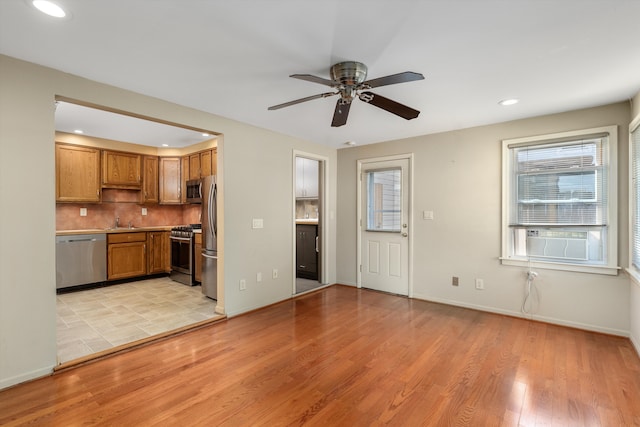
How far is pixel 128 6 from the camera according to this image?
1604 millimetres

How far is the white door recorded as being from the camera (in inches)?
175

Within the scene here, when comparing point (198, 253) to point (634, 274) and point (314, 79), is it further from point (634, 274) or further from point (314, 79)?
point (634, 274)

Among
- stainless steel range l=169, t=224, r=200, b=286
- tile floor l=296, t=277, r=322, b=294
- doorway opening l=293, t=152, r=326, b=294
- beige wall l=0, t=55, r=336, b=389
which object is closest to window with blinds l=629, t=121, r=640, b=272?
doorway opening l=293, t=152, r=326, b=294

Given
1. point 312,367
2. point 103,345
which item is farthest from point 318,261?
point 103,345

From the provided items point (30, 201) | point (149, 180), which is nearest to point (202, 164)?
point (149, 180)

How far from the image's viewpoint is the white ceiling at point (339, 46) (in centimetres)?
162

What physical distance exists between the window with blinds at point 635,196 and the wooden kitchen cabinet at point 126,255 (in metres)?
6.51

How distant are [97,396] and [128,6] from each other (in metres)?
2.42

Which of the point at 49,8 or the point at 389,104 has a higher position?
the point at 49,8

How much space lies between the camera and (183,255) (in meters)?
5.10

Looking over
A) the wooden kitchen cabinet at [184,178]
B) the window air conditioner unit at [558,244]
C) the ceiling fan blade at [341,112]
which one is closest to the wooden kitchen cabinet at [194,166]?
the wooden kitchen cabinet at [184,178]

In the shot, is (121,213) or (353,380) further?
(121,213)

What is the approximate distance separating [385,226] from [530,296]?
2.00 meters

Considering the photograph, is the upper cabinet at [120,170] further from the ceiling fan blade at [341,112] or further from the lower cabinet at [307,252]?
the ceiling fan blade at [341,112]
